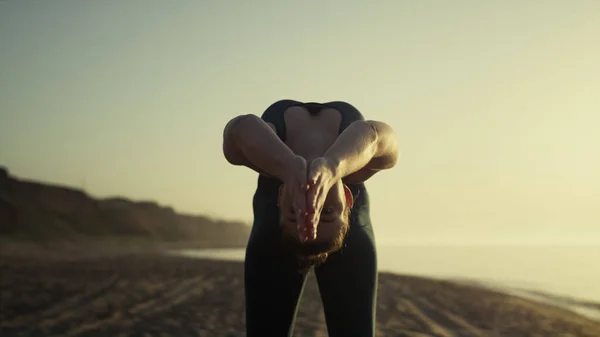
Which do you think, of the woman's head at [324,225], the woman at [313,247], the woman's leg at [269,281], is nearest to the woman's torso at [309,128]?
the woman at [313,247]

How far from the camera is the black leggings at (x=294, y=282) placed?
2.45m

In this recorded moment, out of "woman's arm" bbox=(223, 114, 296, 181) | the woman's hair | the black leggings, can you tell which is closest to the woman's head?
the woman's hair

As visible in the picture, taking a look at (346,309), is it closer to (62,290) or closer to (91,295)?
(91,295)

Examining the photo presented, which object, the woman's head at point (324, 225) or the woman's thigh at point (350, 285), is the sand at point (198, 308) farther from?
the woman's head at point (324, 225)

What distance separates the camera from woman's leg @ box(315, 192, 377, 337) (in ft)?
8.06

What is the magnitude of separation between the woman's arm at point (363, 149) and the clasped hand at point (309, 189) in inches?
2.9

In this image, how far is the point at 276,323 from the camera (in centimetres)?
248

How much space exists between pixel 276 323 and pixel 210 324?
6590 mm

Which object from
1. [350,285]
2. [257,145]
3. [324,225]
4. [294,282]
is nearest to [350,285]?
[350,285]

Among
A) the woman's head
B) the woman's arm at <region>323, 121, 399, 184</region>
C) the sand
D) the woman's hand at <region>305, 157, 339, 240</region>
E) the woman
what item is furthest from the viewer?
the sand

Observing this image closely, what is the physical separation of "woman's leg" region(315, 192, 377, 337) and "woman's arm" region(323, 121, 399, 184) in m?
0.35

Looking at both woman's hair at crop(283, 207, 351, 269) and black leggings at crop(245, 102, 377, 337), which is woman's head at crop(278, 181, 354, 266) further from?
black leggings at crop(245, 102, 377, 337)

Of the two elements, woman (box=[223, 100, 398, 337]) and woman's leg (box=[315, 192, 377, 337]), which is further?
woman's leg (box=[315, 192, 377, 337])

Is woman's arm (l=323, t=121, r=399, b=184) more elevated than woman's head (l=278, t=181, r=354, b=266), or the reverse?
→ woman's arm (l=323, t=121, r=399, b=184)
